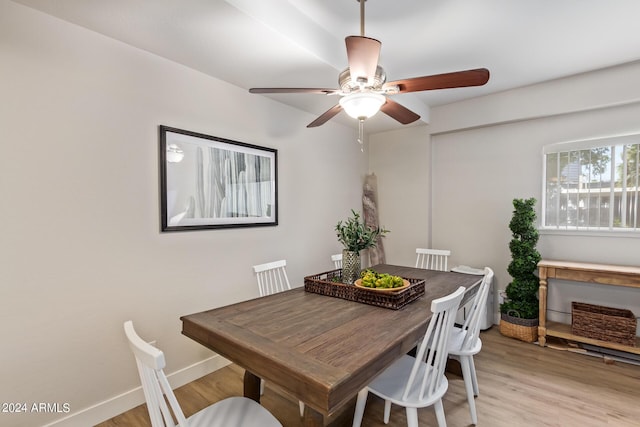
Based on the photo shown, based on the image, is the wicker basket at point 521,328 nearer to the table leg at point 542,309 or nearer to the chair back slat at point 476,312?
the table leg at point 542,309

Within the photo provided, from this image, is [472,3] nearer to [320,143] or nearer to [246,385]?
[320,143]

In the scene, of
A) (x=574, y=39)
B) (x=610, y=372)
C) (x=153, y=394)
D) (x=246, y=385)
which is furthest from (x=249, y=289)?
(x=574, y=39)

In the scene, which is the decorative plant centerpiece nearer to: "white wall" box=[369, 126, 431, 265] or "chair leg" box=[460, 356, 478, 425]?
"chair leg" box=[460, 356, 478, 425]

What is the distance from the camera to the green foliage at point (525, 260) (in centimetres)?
305

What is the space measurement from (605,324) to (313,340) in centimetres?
292

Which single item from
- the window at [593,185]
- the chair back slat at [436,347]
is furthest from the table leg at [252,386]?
the window at [593,185]

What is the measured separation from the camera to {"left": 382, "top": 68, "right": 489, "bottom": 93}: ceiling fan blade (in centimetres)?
159

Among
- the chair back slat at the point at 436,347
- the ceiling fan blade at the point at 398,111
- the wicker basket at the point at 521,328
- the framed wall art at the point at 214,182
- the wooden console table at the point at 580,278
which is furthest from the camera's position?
the wicker basket at the point at 521,328

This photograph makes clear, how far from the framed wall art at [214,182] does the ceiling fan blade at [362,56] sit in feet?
4.54

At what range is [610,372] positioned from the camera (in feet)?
8.18

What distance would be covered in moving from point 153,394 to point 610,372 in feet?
11.1

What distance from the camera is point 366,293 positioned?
1841mm

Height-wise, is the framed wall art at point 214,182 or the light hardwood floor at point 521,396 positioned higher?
the framed wall art at point 214,182

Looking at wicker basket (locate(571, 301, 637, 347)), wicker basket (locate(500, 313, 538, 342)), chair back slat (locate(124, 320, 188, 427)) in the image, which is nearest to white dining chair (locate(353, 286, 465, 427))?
chair back slat (locate(124, 320, 188, 427))
